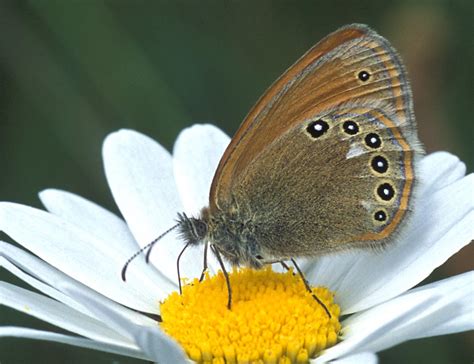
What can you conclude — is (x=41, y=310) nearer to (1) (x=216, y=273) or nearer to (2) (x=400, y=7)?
(1) (x=216, y=273)

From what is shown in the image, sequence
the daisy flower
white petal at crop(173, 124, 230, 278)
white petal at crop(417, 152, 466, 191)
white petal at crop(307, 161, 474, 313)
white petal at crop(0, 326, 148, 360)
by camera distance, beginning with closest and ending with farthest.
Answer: white petal at crop(0, 326, 148, 360) < the daisy flower < white petal at crop(307, 161, 474, 313) < white petal at crop(417, 152, 466, 191) < white petal at crop(173, 124, 230, 278)

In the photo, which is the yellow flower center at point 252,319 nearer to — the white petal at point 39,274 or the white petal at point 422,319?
the white petal at point 422,319

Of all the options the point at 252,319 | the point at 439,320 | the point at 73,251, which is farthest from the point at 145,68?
the point at 439,320

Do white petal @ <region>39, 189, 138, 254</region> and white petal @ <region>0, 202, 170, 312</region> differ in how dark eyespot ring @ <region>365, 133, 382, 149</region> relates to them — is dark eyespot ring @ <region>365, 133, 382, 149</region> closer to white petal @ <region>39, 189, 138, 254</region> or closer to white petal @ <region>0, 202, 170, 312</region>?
white petal @ <region>0, 202, 170, 312</region>

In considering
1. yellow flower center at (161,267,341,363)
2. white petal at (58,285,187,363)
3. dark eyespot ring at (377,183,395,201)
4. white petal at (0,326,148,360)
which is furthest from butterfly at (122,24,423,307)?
white petal at (58,285,187,363)

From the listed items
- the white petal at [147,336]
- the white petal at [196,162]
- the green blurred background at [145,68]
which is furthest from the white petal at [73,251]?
the green blurred background at [145,68]

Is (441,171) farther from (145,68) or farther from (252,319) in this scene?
(145,68)
